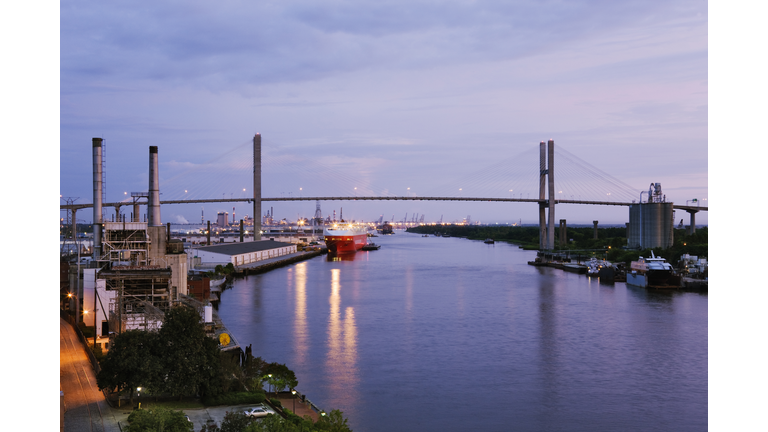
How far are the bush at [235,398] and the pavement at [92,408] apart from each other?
2.6 inches

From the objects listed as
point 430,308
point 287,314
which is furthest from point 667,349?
point 287,314

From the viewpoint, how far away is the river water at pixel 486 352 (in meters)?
7.08

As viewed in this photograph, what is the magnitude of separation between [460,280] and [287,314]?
8.87 metres

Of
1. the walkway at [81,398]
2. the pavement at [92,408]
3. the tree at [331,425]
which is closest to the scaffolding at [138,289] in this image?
the walkway at [81,398]

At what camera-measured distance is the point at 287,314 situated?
543 inches

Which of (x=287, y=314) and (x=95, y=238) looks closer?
(x=95, y=238)

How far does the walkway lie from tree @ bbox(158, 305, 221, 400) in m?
0.69

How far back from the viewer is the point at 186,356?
654 centimetres

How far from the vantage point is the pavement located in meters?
5.72

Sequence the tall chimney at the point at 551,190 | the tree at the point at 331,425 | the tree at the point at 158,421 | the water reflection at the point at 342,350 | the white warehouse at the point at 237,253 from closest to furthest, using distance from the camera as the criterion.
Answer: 1. the tree at the point at 158,421
2. the tree at the point at 331,425
3. the water reflection at the point at 342,350
4. the white warehouse at the point at 237,253
5. the tall chimney at the point at 551,190

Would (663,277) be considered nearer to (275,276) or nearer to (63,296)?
(275,276)

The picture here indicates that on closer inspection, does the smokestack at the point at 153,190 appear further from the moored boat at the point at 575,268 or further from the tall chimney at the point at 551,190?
the tall chimney at the point at 551,190

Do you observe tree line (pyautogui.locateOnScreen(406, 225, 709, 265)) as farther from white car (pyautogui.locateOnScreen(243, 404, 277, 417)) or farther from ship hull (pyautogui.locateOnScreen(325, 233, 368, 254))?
white car (pyautogui.locateOnScreen(243, 404, 277, 417))

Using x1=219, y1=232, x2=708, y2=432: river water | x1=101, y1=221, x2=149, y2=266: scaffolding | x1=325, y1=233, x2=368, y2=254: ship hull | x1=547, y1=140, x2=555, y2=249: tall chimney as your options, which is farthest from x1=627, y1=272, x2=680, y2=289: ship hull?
x1=325, y1=233, x2=368, y2=254: ship hull
